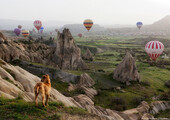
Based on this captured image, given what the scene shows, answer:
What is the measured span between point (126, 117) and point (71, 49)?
3632 cm

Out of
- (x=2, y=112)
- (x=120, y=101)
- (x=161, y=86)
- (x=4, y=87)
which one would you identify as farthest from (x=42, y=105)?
(x=161, y=86)

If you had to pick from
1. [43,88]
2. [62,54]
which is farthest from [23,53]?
[43,88]

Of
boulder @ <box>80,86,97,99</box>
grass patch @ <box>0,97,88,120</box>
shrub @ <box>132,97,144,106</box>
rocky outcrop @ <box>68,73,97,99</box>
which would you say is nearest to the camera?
grass patch @ <box>0,97,88,120</box>

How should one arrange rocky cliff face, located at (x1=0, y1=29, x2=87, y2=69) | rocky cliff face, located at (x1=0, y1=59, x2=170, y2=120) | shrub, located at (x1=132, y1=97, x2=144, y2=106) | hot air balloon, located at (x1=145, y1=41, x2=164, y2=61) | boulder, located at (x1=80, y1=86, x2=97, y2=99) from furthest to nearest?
hot air balloon, located at (x1=145, y1=41, x2=164, y2=61) < rocky cliff face, located at (x1=0, y1=29, x2=87, y2=69) < boulder, located at (x1=80, y1=86, x2=97, y2=99) < shrub, located at (x1=132, y1=97, x2=144, y2=106) < rocky cliff face, located at (x1=0, y1=59, x2=170, y2=120)

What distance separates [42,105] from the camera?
12625 millimetres

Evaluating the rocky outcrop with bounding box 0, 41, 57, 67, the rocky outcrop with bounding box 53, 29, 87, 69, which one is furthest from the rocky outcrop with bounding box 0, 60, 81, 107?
the rocky outcrop with bounding box 53, 29, 87, 69

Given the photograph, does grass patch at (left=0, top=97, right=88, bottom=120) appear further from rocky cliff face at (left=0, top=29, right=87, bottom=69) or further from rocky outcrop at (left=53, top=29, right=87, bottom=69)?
rocky outcrop at (left=53, top=29, right=87, bottom=69)

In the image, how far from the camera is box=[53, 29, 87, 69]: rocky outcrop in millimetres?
57562

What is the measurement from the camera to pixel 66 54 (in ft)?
190

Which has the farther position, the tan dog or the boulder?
the boulder

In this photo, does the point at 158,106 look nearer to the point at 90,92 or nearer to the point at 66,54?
the point at 90,92

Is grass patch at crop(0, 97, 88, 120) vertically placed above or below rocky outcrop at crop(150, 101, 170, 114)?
above

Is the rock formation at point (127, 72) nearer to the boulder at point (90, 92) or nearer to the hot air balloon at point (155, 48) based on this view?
the boulder at point (90, 92)

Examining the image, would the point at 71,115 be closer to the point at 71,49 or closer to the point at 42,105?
the point at 42,105
